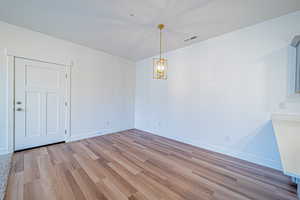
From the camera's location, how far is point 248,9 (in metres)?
2.15

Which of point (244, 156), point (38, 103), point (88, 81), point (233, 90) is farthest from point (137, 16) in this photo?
point (244, 156)

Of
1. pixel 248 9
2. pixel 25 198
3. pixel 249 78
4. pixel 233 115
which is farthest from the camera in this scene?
pixel 233 115

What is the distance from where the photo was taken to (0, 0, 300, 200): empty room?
189 centimetres

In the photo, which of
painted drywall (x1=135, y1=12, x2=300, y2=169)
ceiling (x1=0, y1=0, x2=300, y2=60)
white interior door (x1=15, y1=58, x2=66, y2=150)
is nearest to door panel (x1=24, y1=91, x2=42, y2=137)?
white interior door (x1=15, y1=58, x2=66, y2=150)

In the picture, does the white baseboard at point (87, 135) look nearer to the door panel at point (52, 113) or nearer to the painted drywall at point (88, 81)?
the painted drywall at point (88, 81)

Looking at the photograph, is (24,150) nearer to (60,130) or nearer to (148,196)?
(60,130)

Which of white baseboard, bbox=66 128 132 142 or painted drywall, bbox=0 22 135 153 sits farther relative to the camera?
white baseboard, bbox=66 128 132 142

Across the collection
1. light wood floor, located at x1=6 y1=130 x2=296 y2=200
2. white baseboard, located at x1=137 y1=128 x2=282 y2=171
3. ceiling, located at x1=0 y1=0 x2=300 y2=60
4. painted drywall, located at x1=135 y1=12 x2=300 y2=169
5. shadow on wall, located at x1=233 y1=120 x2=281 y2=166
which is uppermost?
ceiling, located at x1=0 y1=0 x2=300 y2=60

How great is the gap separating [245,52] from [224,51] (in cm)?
42

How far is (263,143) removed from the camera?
2453 mm

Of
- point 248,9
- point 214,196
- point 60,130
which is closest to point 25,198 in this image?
point 60,130

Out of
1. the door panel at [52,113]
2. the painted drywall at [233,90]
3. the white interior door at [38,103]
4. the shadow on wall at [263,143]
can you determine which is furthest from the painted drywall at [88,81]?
the shadow on wall at [263,143]

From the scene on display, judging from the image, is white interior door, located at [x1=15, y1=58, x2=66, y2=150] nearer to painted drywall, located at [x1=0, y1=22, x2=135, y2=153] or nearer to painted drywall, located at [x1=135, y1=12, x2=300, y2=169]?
painted drywall, located at [x1=0, y1=22, x2=135, y2=153]

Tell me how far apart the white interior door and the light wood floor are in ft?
1.23
